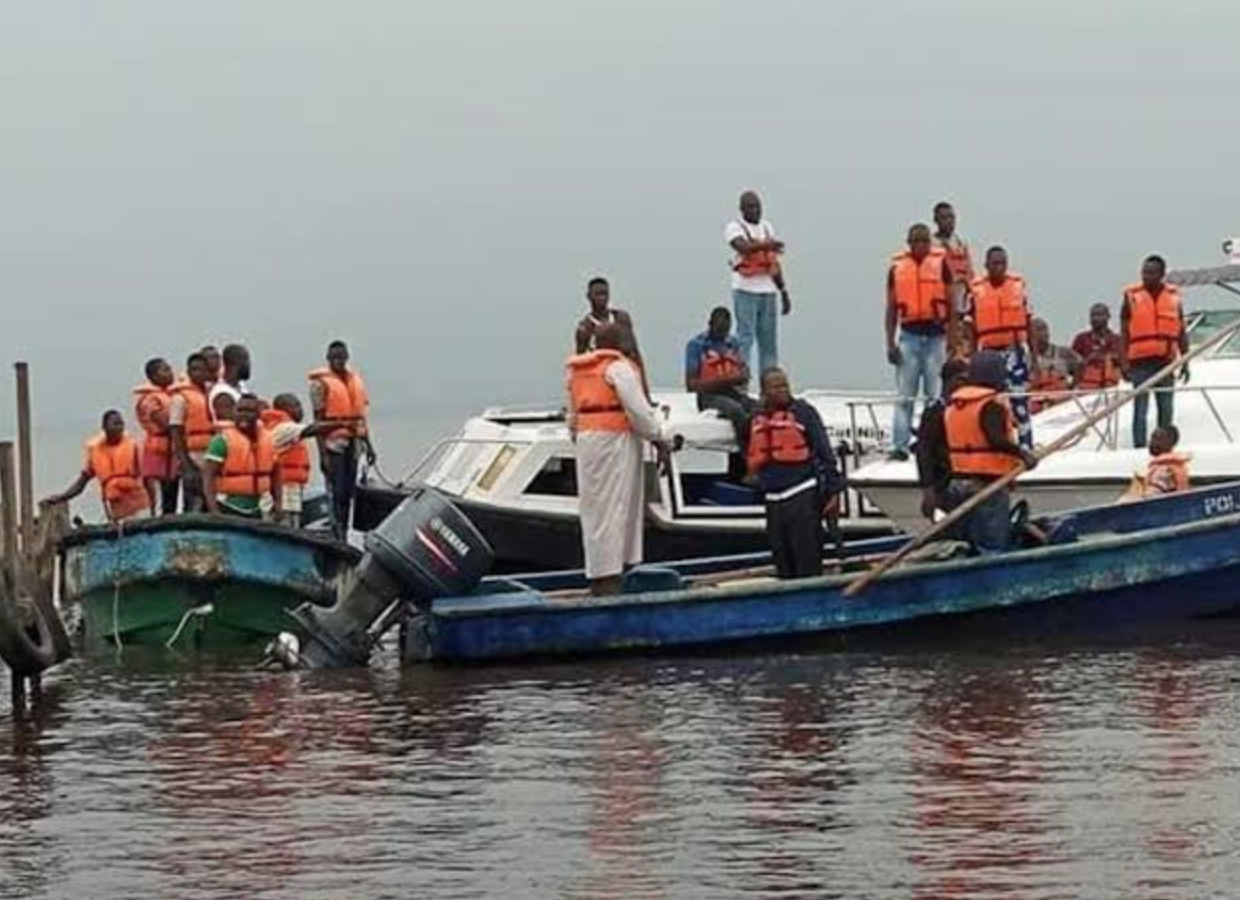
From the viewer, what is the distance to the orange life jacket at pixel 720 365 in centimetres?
2252

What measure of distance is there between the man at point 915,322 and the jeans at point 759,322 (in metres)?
1.40

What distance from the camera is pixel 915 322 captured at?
71.3ft

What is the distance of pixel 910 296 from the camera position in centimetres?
2150

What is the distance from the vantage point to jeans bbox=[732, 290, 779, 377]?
2312cm

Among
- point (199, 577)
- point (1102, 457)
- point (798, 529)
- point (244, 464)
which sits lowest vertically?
point (199, 577)

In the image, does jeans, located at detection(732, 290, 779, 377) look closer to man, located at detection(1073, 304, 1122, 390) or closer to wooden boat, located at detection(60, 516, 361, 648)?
man, located at detection(1073, 304, 1122, 390)

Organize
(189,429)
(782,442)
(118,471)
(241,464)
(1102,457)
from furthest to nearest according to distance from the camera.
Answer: (118,471), (189,429), (241,464), (1102,457), (782,442)

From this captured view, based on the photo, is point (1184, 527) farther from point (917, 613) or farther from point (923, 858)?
point (923, 858)

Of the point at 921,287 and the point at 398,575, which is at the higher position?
the point at 921,287

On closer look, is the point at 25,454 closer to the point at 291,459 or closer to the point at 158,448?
the point at 291,459

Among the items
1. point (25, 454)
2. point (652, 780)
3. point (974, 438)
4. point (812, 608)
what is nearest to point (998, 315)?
point (974, 438)

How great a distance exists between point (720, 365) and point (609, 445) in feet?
18.6

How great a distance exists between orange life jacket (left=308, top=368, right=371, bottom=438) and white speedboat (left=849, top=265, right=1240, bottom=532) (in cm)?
421

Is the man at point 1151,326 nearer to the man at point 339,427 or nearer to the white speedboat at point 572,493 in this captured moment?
the white speedboat at point 572,493
